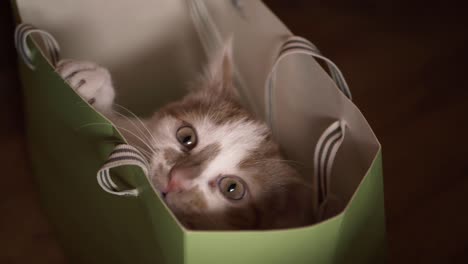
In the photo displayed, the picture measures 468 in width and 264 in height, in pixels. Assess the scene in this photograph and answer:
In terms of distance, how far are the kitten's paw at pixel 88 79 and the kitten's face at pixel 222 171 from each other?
11 cm

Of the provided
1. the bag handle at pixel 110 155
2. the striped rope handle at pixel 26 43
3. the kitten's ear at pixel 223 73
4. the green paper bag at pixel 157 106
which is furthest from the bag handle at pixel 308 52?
the striped rope handle at pixel 26 43

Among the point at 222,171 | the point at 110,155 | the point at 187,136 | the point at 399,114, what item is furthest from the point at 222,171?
the point at 399,114

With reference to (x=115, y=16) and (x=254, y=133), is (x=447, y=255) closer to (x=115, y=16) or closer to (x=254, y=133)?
(x=254, y=133)

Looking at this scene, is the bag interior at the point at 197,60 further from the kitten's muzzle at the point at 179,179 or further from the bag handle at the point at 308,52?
the kitten's muzzle at the point at 179,179

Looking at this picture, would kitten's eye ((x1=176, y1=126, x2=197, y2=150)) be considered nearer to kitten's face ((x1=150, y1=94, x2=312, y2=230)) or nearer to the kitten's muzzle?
kitten's face ((x1=150, y1=94, x2=312, y2=230))

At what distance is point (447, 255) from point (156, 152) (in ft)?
2.28

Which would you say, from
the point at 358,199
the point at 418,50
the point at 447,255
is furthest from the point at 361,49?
the point at 358,199

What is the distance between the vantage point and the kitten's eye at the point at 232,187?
0.82m

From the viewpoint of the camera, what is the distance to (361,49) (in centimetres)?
146

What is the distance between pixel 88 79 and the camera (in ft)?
2.84

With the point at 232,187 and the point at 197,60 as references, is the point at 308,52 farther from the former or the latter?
the point at 197,60

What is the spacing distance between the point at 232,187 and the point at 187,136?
130 millimetres

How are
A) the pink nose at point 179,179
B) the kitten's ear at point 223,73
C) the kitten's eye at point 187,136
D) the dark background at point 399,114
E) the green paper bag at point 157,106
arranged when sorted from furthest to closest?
the dark background at point 399,114 → the kitten's ear at point 223,73 → the kitten's eye at point 187,136 → the pink nose at point 179,179 → the green paper bag at point 157,106

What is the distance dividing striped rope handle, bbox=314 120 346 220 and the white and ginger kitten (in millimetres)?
62
